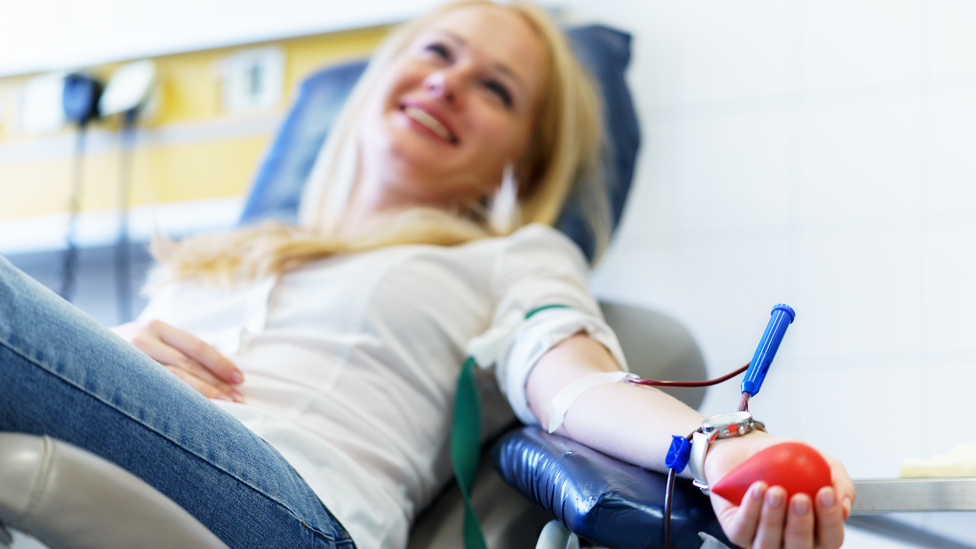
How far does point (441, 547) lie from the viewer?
0.78 meters

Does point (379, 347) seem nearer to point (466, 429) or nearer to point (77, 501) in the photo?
point (466, 429)

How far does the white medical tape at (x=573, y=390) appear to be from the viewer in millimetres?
661

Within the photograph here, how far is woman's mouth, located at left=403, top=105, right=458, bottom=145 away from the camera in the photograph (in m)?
1.17

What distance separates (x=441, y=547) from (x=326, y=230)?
0.64 metres

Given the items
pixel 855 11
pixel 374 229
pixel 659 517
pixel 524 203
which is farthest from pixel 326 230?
pixel 855 11

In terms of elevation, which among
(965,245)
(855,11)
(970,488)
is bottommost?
(965,245)

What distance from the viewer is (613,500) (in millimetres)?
514

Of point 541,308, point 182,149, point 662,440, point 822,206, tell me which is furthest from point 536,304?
point 182,149

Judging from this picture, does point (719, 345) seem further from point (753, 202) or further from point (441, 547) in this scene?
point (441, 547)

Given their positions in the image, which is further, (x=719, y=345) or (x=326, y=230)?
(x=719, y=345)

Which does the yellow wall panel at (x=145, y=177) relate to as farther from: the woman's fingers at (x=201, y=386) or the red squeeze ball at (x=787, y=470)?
the red squeeze ball at (x=787, y=470)

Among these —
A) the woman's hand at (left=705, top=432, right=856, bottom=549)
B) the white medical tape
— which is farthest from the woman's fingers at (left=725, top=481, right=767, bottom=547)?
the white medical tape

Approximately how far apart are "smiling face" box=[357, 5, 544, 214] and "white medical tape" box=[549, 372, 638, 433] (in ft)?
1.96

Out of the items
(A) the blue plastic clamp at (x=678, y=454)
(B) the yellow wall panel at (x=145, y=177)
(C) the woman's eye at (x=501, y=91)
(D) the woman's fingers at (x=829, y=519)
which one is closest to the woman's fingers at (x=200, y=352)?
(A) the blue plastic clamp at (x=678, y=454)
